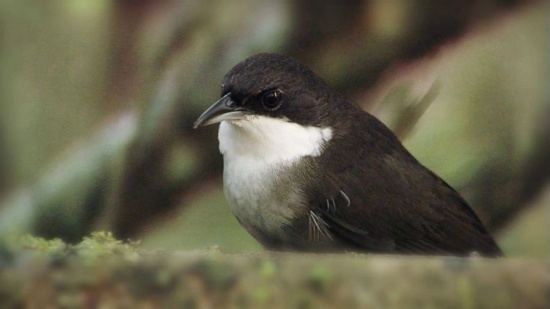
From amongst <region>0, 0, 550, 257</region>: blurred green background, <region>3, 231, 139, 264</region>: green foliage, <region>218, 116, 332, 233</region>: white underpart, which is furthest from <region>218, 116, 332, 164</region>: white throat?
<region>3, 231, 139, 264</region>: green foliage

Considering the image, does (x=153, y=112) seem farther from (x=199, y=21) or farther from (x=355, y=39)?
(x=355, y=39)

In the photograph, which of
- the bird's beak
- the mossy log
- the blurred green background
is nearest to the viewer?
the mossy log

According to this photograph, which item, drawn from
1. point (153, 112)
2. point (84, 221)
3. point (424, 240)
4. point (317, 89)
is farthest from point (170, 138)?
point (424, 240)

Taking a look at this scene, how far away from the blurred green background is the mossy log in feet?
3.04

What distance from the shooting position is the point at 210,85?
2879 millimetres

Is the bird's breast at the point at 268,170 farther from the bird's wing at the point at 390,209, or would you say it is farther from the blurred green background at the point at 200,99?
the blurred green background at the point at 200,99

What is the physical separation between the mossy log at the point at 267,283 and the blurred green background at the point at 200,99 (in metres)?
0.93

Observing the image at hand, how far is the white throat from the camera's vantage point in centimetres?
248

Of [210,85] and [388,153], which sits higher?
[210,85]

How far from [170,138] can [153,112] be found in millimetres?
90

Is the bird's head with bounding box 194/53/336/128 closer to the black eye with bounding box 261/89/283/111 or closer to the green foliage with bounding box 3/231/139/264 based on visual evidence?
the black eye with bounding box 261/89/283/111

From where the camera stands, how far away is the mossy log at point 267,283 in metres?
1.91

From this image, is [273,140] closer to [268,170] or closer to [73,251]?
[268,170]

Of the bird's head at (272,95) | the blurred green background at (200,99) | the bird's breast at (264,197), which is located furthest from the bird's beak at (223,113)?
the blurred green background at (200,99)
